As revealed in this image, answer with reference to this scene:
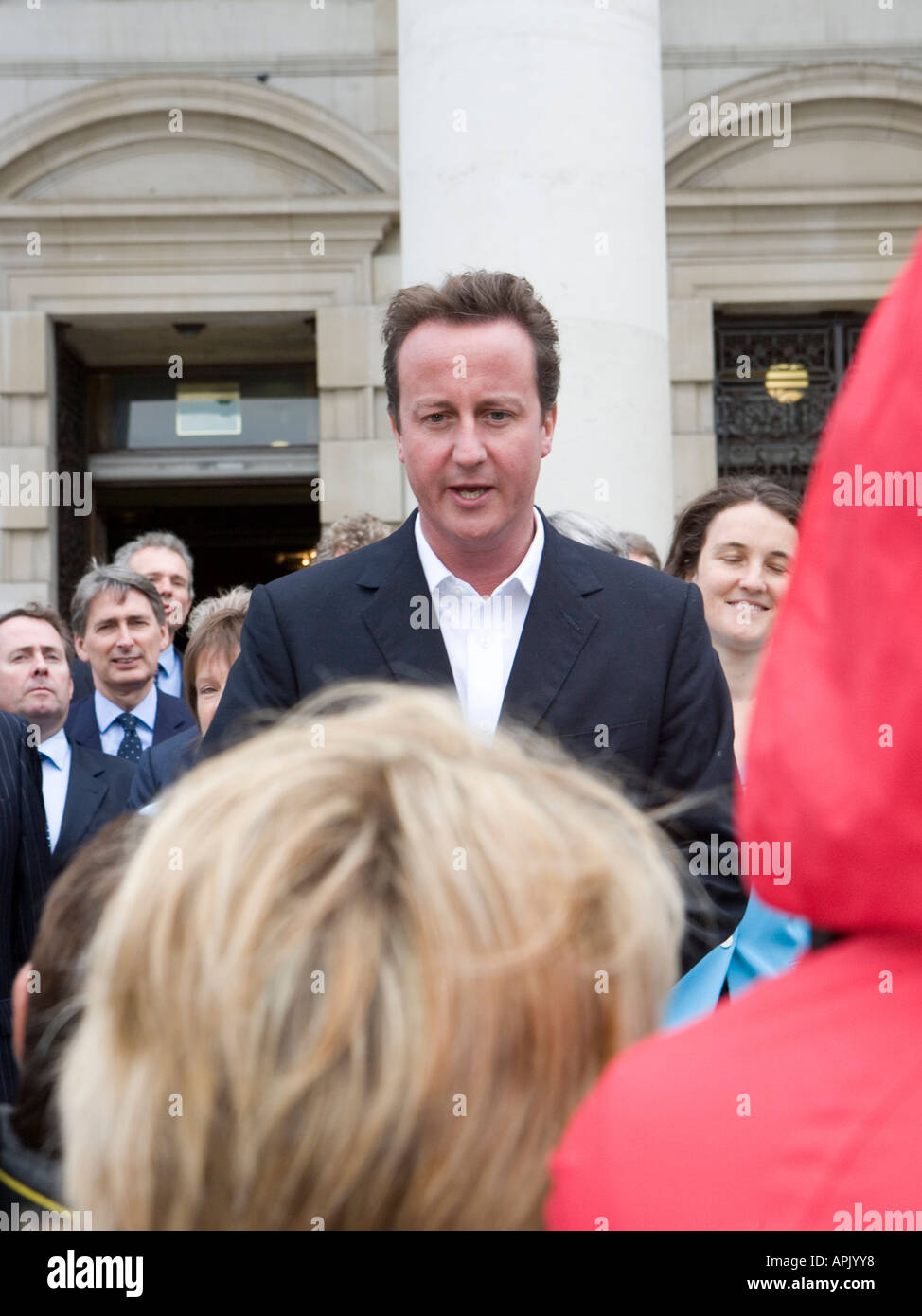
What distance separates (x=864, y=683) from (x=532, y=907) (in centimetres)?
26

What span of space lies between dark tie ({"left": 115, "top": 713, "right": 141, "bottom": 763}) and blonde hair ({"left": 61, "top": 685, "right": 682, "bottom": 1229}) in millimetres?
4921

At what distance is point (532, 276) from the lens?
628cm

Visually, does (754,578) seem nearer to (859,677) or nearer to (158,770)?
(158,770)

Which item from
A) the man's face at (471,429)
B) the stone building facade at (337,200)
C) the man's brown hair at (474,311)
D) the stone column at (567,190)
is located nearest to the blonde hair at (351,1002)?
the man's face at (471,429)

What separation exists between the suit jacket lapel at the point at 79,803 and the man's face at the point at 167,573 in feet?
5.61

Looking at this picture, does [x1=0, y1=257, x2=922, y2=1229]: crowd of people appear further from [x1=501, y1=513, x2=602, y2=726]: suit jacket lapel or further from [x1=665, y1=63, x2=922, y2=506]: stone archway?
[x1=665, y1=63, x2=922, y2=506]: stone archway

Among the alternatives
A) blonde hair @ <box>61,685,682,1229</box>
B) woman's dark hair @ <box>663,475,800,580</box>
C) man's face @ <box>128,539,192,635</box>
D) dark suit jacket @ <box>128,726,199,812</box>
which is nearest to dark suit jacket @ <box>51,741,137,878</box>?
dark suit jacket @ <box>128,726,199,812</box>

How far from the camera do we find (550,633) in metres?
2.81

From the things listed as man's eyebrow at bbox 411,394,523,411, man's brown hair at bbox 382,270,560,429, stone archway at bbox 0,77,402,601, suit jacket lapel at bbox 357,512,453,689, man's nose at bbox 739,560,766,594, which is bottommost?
suit jacket lapel at bbox 357,512,453,689

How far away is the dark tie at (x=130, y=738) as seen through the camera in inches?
235

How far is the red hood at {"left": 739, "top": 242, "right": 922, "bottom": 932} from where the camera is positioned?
90 cm

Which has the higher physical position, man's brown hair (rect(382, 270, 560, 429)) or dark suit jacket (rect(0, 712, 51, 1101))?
man's brown hair (rect(382, 270, 560, 429))

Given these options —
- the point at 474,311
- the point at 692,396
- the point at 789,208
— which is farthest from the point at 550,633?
the point at 789,208
